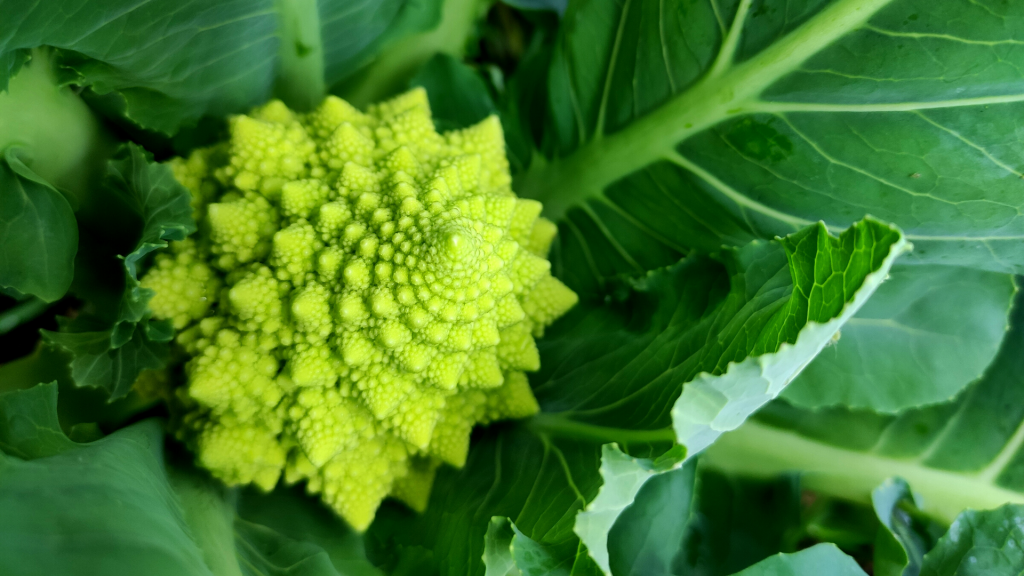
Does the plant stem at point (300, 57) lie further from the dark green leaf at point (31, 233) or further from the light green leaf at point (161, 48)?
the dark green leaf at point (31, 233)

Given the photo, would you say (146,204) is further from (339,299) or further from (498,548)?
(498,548)

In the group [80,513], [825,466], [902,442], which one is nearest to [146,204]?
[80,513]

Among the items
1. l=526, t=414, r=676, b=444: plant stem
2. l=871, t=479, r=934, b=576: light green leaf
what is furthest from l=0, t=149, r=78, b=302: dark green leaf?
l=871, t=479, r=934, b=576: light green leaf

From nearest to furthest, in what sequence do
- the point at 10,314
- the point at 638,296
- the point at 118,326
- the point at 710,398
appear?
the point at 710,398 → the point at 118,326 → the point at 10,314 → the point at 638,296

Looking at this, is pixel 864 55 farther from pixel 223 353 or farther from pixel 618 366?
pixel 223 353

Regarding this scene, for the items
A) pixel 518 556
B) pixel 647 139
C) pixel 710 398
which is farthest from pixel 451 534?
pixel 647 139

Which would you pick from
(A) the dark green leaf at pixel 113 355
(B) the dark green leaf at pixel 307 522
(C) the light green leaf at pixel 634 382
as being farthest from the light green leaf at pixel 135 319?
(C) the light green leaf at pixel 634 382
